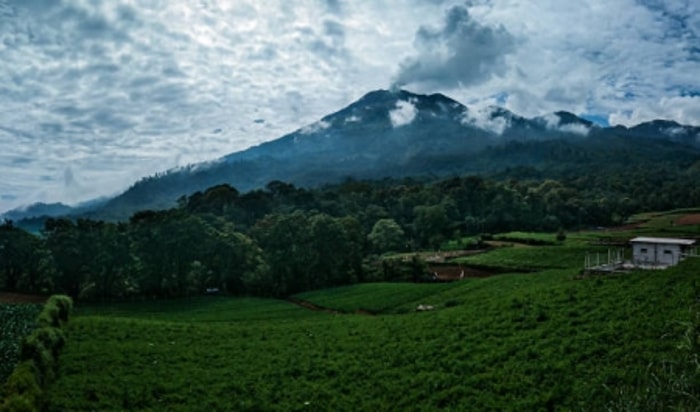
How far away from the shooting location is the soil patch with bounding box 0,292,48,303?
6788 cm

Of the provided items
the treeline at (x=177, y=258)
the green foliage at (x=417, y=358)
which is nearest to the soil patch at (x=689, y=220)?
the treeline at (x=177, y=258)

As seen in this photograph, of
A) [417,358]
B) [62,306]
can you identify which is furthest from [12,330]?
[417,358]

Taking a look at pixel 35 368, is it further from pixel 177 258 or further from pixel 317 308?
pixel 177 258

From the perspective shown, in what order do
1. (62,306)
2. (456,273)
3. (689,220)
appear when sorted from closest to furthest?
(62,306)
(456,273)
(689,220)

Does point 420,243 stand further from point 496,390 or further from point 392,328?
point 496,390

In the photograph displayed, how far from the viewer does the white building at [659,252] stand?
3853 centimetres

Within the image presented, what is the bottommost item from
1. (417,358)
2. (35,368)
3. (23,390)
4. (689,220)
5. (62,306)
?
(23,390)

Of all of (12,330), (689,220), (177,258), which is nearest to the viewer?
(12,330)

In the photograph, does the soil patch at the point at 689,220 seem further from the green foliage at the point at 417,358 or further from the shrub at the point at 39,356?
the shrub at the point at 39,356

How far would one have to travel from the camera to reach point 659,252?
3909 cm

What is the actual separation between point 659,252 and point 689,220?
72.6 metres

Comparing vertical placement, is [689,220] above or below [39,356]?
above

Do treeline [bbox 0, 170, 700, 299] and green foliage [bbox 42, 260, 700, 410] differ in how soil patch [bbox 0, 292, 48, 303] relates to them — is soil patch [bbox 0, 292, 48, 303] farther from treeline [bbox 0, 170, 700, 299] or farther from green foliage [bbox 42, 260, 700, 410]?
green foliage [bbox 42, 260, 700, 410]

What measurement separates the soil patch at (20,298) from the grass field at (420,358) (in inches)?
1641
